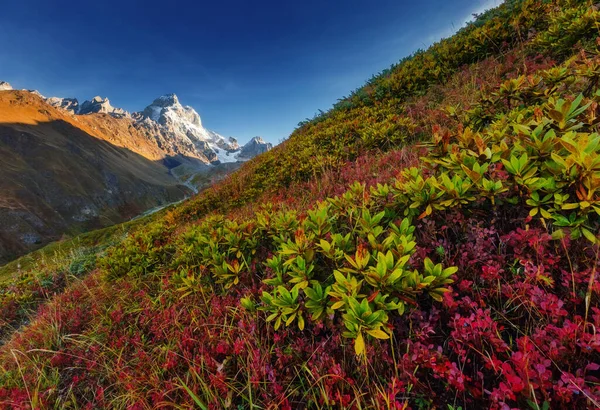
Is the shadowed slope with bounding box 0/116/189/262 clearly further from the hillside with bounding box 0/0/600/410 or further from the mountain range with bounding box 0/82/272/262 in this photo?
the hillside with bounding box 0/0/600/410

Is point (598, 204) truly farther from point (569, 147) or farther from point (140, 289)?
point (140, 289)

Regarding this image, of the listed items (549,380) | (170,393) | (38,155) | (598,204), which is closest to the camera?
(549,380)

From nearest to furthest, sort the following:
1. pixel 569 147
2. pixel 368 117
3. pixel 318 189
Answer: pixel 569 147
pixel 318 189
pixel 368 117

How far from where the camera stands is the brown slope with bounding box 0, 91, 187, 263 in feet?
261

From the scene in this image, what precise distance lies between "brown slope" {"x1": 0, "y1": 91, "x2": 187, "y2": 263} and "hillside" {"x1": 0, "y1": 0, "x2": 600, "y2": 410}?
9579cm

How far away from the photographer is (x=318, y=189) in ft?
19.7

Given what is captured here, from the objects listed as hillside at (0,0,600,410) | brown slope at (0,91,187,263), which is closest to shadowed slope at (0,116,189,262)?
brown slope at (0,91,187,263)

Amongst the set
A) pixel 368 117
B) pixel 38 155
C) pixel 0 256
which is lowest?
pixel 368 117

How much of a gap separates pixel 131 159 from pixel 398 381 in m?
215

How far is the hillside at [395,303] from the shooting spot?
5.49 feet

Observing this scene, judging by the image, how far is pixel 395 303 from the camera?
191cm

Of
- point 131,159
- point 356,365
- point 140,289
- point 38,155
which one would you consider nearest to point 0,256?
point 38,155

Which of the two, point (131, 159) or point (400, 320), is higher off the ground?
point (131, 159)

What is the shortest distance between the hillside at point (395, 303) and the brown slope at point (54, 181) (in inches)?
3771
